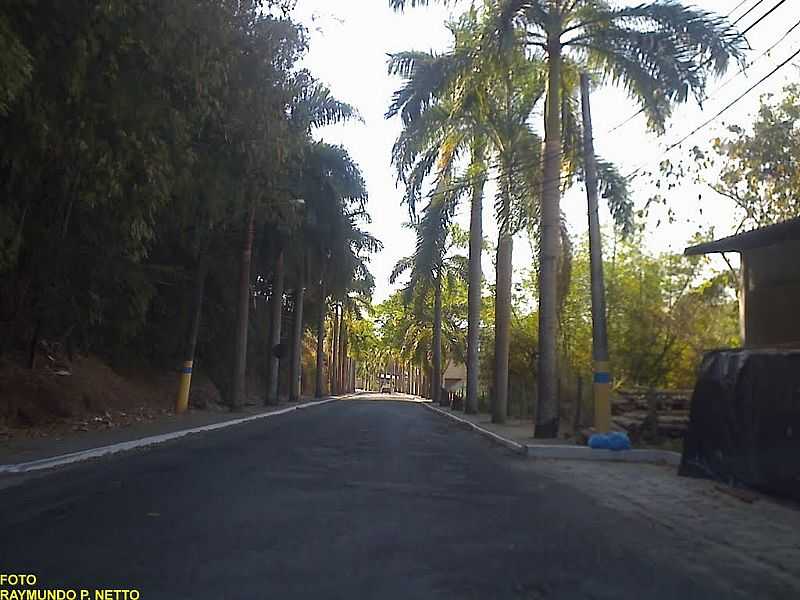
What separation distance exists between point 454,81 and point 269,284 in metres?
21.8

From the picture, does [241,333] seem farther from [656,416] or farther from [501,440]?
[656,416]

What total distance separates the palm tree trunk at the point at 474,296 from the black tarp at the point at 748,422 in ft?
65.7

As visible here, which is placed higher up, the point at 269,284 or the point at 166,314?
the point at 269,284

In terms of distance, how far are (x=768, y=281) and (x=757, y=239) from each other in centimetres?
121

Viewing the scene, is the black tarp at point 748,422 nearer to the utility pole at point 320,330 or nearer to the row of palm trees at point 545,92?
the row of palm trees at point 545,92

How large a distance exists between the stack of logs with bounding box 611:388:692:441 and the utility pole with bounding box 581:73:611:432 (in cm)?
102

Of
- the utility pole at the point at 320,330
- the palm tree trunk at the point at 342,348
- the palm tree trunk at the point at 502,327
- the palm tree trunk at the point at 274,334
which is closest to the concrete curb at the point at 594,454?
the palm tree trunk at the point at 502,327

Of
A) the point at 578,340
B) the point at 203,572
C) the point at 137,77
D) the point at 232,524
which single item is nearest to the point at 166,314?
the point at 578,340

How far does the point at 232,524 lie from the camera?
866 centimetres

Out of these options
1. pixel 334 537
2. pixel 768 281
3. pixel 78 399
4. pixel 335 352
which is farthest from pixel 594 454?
pixel 335 352

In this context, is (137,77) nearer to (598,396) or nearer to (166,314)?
(598,396)

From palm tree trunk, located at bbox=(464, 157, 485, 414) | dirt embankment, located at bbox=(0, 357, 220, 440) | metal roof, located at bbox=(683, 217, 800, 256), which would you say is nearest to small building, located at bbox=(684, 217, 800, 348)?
metal roof, located at bbox=(683, 217, 800, 256)

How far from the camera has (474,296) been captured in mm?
35688

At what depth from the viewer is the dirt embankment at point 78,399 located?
1966cm
